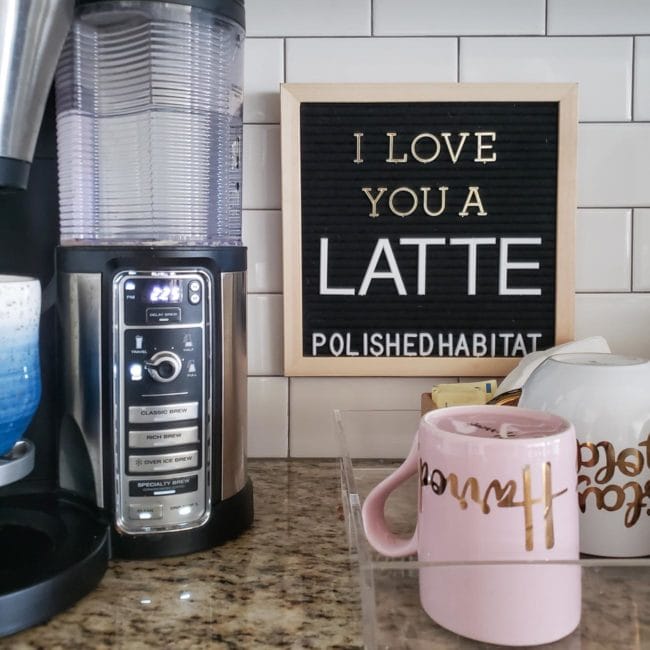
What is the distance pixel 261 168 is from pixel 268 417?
276 millimetres

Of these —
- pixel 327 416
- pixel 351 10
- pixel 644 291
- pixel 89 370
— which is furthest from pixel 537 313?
pixel 89 370

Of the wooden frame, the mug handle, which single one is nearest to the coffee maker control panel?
the mug handle

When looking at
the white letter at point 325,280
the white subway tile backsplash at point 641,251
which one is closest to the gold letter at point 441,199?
the white letter at point 325,280

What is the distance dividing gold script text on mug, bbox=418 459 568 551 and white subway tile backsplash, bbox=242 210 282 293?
18.2 inches

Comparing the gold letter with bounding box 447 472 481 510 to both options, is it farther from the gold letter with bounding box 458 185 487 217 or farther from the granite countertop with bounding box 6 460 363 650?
the gold letter with bounding box 458 185 487 217

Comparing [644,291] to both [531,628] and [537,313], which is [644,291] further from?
[531,628]

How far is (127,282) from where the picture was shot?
58 cm

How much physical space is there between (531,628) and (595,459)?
14 cm

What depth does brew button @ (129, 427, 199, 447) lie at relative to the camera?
59 centimetres

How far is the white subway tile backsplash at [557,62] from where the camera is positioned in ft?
2.79

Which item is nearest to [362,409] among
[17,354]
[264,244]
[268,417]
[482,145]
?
[268,417]

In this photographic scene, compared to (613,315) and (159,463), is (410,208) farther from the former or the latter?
(159,463)

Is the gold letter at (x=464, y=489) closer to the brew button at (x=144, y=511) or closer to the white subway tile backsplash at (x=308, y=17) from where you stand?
the brew button at (x=144, y=511)

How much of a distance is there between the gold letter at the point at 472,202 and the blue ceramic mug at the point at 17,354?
463 mm
